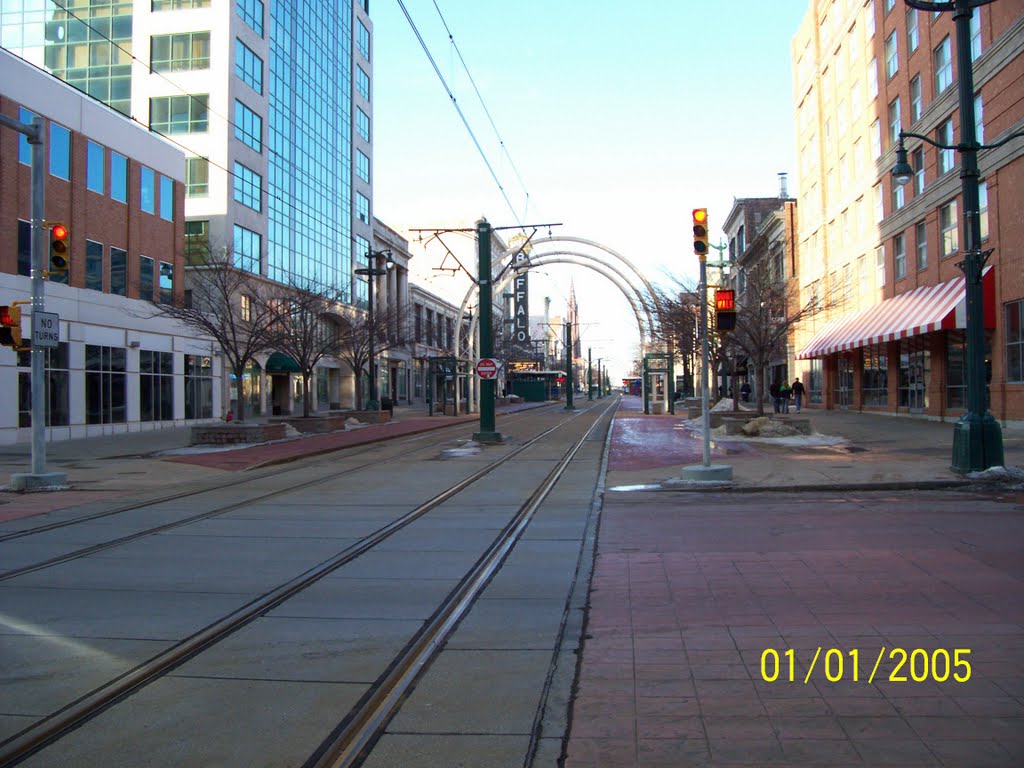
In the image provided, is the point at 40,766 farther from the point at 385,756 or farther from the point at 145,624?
the point at 145,624

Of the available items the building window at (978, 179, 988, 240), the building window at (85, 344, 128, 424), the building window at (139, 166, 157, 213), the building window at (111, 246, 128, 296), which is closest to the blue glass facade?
the building window at (139, 166, 157, 213)

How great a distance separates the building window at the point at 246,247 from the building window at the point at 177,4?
11.3m

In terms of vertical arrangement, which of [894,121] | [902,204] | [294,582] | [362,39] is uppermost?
[362,39]

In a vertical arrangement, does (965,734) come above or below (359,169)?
below

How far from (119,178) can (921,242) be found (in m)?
A: 31.4

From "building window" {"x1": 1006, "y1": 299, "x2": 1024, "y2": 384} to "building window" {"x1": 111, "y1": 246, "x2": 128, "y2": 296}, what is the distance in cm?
3099

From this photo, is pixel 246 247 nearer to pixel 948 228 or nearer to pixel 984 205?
pixel 948 228

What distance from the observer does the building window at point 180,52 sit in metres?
44.2

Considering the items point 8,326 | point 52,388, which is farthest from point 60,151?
point 8,326

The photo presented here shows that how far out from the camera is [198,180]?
145 feet

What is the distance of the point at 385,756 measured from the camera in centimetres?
402

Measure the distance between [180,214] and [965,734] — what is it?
124ft

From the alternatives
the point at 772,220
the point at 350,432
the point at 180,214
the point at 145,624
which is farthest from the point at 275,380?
the point at 145,624
